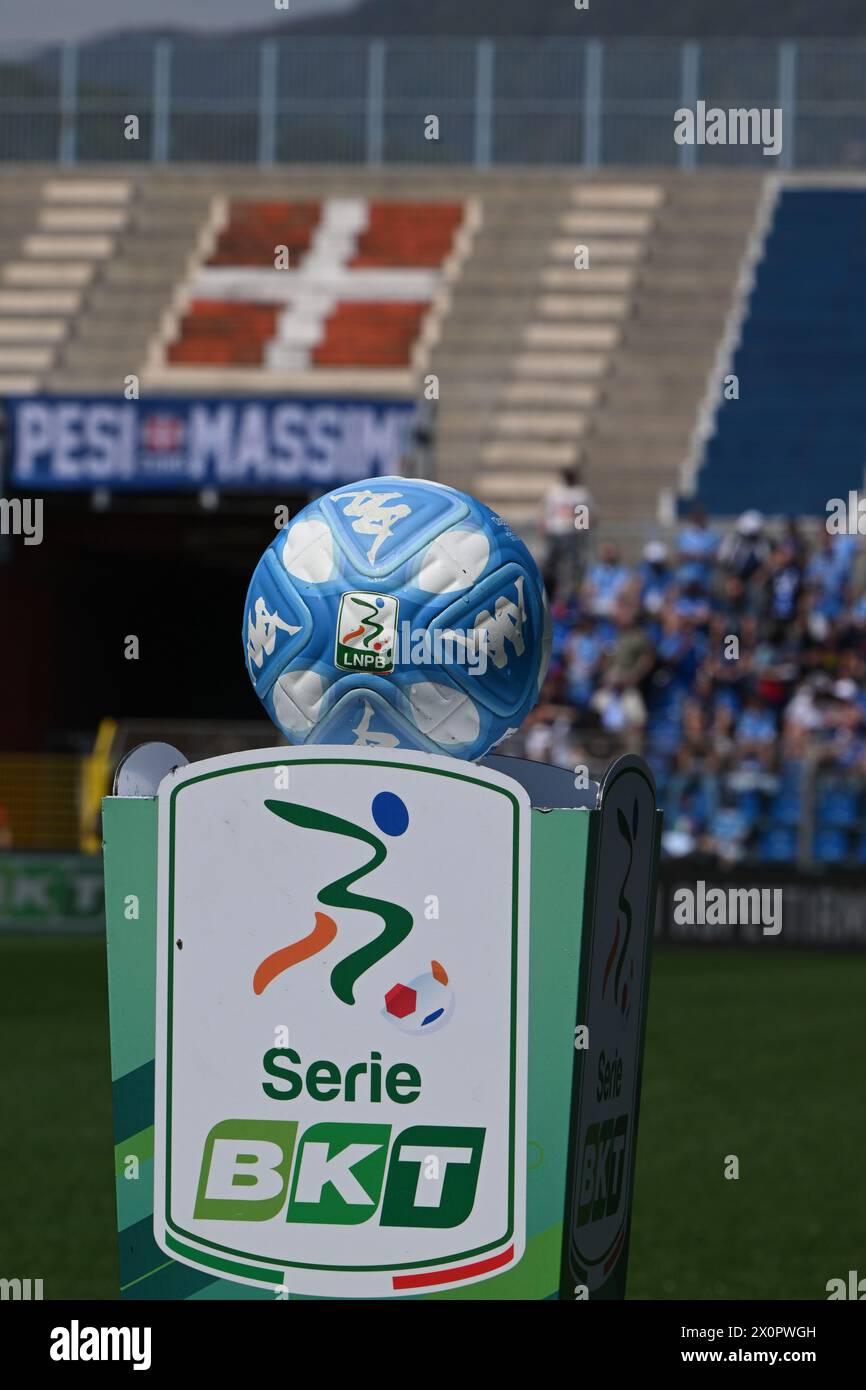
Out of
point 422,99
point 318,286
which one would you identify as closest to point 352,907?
point 318,286

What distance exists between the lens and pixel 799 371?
29641 millimetres

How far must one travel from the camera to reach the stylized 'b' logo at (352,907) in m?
3.98

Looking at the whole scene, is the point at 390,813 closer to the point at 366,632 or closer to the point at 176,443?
the point at 366,632

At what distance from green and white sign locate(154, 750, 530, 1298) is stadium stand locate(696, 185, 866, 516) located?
22415 mm

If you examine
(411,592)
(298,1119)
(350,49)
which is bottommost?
(298,1119)

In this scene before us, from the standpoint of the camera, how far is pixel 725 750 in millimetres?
19547

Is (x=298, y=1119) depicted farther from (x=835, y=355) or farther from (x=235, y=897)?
(x=835, y=355)

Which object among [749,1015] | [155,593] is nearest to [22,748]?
[155,593]

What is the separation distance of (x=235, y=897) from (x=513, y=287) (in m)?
29.1

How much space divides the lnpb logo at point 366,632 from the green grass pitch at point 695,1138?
3215mm

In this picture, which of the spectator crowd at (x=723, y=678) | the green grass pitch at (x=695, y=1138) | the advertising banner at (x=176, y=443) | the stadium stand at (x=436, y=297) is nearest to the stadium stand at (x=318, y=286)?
the stadium stand at (x=436, y=297)

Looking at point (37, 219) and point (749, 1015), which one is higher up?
point (37, 219)

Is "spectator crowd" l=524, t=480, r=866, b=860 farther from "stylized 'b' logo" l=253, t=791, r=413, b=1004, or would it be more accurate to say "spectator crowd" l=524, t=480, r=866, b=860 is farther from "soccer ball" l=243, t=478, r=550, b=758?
"stylized 'b' logo" l=253, t=791, r=413, b=1004

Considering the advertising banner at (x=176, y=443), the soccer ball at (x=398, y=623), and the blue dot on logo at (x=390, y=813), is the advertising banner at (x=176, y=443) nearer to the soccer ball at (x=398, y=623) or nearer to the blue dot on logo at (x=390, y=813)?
the soccer ball at (x=398, y=623)
